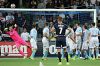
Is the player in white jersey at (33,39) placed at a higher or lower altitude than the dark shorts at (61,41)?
lower

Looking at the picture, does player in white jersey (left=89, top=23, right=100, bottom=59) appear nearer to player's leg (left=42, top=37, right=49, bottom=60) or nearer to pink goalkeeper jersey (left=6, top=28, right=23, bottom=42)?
player's leg (left=42, top=37, right=49, bottom=60)

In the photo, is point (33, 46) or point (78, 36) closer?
point (33, 46)

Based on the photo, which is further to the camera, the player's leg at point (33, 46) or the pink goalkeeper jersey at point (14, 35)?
the player's leg at point (33, 46)

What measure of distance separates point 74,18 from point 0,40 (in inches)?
192

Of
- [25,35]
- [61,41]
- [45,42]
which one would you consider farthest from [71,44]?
[61,41]

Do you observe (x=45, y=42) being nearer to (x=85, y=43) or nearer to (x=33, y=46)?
(x=33, y=46)

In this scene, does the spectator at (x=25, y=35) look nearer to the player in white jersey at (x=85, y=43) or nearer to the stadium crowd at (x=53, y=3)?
the player in white jersey at (x=85, y=43)

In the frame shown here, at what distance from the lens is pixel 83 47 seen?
27156mm

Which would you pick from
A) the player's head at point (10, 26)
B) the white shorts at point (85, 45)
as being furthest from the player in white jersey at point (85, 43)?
the player's head at point (10, 26)

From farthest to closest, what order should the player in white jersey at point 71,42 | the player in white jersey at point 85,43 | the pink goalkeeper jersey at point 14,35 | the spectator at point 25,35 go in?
the spectator at point 25,35
the player in white jersey at point 85,43
the player in white jersey at point 71,42
the pink goalkeeper jersey at point 14,35

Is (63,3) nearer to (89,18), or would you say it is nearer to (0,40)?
(89,18)

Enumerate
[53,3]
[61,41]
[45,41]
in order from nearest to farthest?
[61,41] → [45,41] → [53,3]

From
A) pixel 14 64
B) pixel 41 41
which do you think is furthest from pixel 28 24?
pixel 14 64

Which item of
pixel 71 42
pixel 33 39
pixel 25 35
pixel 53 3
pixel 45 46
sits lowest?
pixel 45 46
